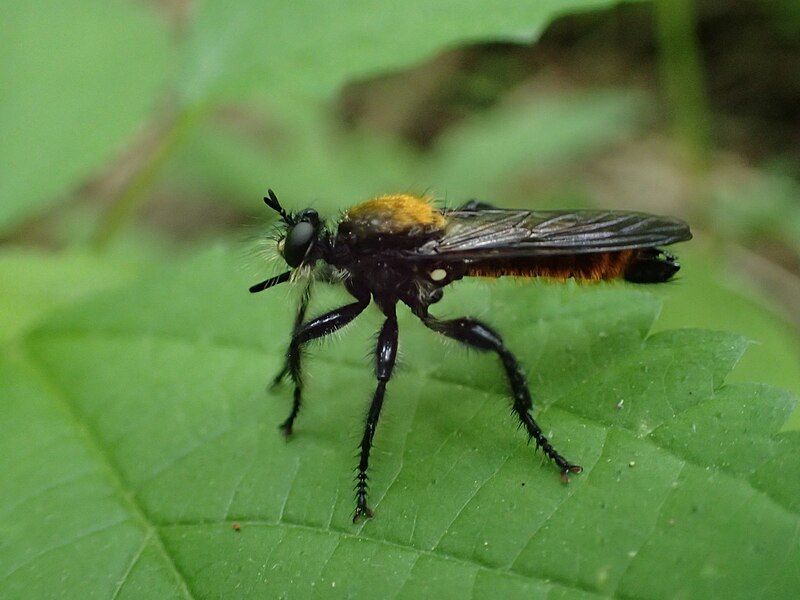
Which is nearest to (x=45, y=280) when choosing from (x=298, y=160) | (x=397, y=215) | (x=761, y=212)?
(x=397, y=215)

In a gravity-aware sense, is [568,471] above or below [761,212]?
above

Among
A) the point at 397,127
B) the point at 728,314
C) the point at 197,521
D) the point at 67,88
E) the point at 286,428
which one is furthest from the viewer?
the point at 397,127

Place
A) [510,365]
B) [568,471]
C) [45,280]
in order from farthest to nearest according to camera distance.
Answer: [45,280], [510,365], [568,471]

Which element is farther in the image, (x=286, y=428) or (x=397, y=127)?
(x=397, y=127)

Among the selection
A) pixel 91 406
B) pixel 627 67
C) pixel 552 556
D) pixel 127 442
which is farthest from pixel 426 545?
pixel 627 67

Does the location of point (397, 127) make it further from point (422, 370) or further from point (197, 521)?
point (197, 521)

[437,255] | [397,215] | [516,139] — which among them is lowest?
[516,139]

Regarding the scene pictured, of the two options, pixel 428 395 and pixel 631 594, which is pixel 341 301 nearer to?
pixel 428 395

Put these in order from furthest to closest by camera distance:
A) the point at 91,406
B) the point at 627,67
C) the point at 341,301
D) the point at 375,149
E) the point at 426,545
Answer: the point at 627,67
the point at 375,149
the point at 341,301
the point at 91,406
the point at 426,545
